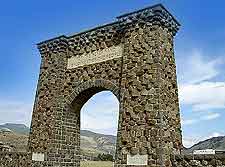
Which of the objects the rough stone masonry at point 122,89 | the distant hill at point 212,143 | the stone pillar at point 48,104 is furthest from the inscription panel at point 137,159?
the distant hill at point 212,143

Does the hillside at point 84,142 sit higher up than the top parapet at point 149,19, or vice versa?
the top parapet at point 149,19

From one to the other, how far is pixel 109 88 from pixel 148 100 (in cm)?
185

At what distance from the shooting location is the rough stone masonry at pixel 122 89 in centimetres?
1042

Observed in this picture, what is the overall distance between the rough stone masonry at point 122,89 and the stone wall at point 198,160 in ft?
0.09

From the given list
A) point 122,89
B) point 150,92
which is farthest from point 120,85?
point 150,92

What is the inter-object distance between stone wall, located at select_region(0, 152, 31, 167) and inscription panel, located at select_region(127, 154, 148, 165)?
473cm

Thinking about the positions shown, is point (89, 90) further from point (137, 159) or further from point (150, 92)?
point (137, 159)

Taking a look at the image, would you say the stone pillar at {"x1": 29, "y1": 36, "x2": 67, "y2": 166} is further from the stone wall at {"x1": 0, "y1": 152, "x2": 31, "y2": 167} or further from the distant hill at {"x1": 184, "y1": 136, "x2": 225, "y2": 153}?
the distant hill at {"x1": 184, "y1": 136, "x2": 225, "y2": 153}

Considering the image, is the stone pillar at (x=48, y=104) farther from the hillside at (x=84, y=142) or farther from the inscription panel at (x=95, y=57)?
the hillside at (x=84, y=142)

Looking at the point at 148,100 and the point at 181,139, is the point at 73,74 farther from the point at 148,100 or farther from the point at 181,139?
the point at 181,139

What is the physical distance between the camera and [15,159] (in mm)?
13664

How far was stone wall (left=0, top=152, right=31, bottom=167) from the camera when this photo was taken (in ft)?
44.0

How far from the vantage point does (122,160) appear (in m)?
10.6

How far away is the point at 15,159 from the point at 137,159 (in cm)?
575
